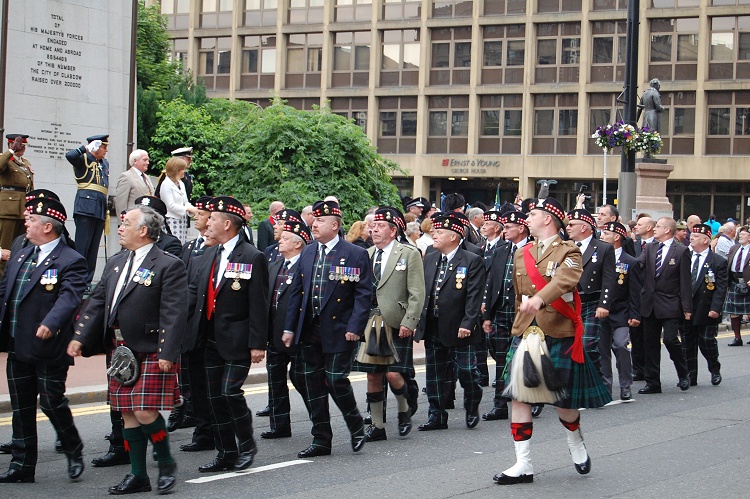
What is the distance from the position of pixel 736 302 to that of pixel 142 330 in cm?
1612

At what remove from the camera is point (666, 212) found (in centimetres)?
2653

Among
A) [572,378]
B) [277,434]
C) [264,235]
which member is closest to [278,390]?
[277,434]

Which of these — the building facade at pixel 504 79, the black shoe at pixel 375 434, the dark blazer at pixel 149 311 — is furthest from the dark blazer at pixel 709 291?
the building facade at pixel 504 79

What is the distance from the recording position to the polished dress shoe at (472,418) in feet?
35.2

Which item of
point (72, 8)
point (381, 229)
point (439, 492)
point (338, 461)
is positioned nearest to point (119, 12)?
point (72, 8)

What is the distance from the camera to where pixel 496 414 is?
37.1ft

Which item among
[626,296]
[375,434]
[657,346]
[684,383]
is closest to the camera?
[375,434]

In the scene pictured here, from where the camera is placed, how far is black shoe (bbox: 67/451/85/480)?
26.3 ft

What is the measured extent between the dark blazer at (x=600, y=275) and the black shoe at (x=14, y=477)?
21.6 ft

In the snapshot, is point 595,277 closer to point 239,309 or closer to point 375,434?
point 375,434

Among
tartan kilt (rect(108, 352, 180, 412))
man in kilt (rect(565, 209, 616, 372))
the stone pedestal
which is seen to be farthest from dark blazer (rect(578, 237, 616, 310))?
the stone pedestal

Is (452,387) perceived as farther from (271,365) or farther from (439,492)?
(439,492)

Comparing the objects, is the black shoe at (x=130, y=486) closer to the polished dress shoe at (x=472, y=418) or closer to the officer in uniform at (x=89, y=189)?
the polished dress shoe at (x=472, y=418)

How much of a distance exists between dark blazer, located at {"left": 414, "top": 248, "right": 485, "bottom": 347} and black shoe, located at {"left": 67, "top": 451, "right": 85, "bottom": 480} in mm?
3896
